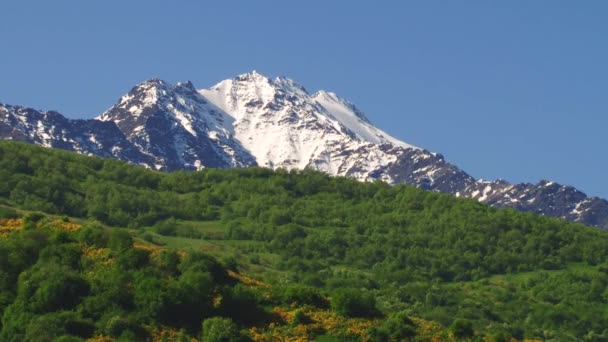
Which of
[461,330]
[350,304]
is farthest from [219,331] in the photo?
[461,330]

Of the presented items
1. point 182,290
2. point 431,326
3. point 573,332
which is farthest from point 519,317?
point 182,290

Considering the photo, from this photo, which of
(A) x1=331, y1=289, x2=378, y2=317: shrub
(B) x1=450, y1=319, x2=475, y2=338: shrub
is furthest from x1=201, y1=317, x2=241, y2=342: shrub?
(B) x1=450, y1=319, x2=475, y2=338: shrub

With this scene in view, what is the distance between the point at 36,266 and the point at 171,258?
10344 mm

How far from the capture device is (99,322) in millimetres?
85938

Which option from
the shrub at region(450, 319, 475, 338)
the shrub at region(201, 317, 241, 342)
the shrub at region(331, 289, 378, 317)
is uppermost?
the shrub at region(331, 289, 378, 317)

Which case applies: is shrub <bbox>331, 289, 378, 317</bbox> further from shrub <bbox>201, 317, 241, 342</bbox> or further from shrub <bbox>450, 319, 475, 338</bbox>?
shrub <bbox>201, 317, 241, 342</bbox>

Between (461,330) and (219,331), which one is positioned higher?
(461,330)

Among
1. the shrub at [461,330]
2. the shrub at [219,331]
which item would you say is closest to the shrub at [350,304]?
the shrub at [461,330]

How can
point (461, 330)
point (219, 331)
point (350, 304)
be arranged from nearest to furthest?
1. point (219, 331)
2. point (461, 330)
3. point (350, 304)

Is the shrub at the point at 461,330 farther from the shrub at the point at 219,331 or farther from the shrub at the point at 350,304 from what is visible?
the shrub at the point at 219,331

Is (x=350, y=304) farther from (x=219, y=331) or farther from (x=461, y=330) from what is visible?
(x=219, y=331)

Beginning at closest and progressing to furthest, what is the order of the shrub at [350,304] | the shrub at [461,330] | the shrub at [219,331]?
1. the shrub at [219,331]
2. the shrub at [461,330]
3. the shrub at [350,304]

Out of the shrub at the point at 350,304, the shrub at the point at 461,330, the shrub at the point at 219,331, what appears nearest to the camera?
the shrub at the point at 219,331

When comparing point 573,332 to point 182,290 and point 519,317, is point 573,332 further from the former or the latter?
point 182,290
